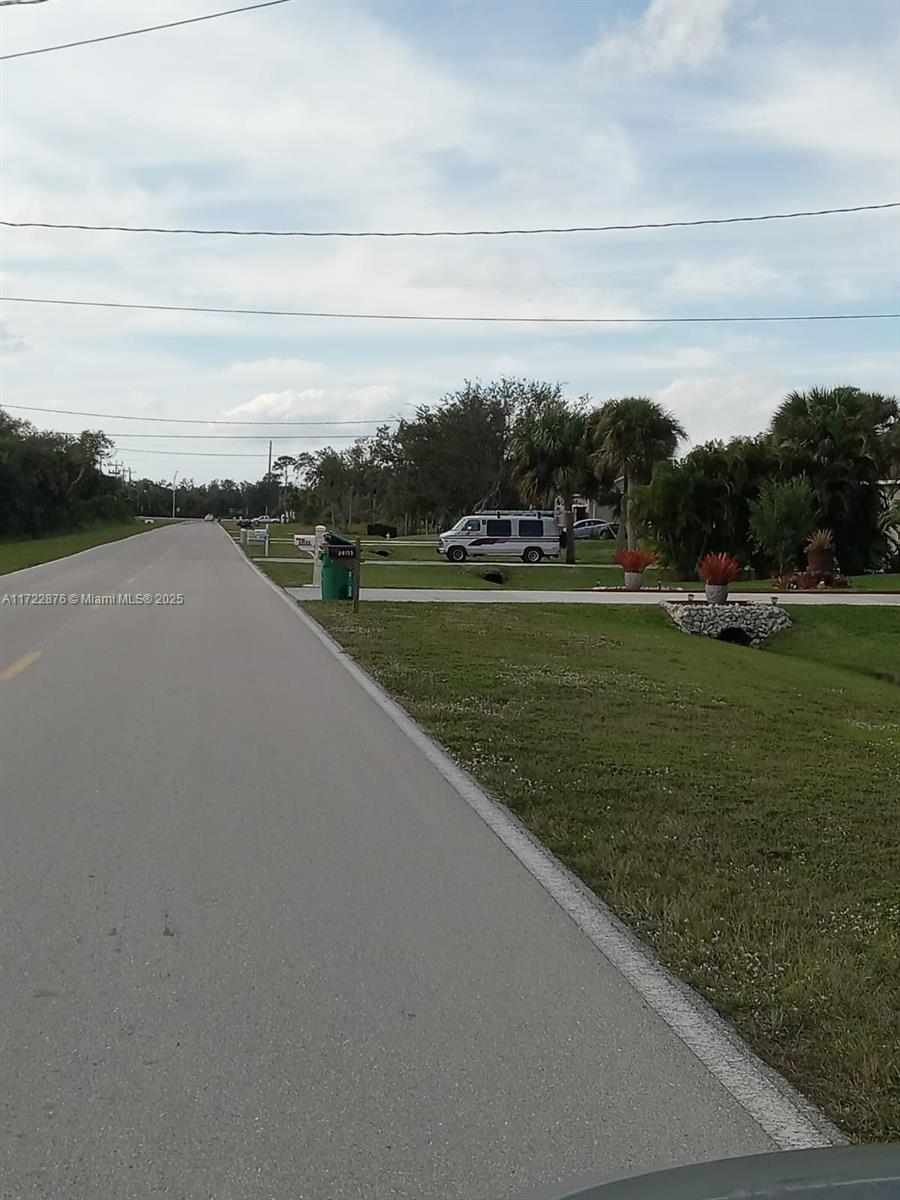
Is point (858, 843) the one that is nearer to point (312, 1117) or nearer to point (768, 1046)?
point (768, 1046)

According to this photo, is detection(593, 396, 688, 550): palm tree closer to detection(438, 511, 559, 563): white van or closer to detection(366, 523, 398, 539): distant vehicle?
detection(438, 511, 559, 563): white van

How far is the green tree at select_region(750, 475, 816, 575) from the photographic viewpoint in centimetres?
3684

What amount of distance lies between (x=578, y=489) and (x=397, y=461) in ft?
112

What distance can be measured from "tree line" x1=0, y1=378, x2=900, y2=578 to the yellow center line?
26134 millimetres

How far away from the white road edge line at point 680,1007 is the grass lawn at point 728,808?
8 centimetres

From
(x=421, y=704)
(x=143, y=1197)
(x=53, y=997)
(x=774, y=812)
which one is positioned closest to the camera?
(x=143, y=1197)

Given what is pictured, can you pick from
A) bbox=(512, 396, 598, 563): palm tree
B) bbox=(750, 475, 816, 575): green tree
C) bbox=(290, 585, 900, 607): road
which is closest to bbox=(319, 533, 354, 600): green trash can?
bbox=(290, 585, 900, 607): road

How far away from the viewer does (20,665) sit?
14422mm

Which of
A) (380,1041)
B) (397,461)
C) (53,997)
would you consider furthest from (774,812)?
(397,461)

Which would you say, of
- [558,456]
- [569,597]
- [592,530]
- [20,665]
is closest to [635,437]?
[558,456]

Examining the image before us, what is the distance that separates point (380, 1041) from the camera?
4316mm

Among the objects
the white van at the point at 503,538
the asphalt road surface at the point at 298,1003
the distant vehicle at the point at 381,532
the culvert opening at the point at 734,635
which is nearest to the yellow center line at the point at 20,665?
the asphalt road surface at the point at 298,1003

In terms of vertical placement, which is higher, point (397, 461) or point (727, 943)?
point (397, 461)

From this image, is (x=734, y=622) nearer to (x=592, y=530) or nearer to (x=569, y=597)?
(x=569, y=597)
